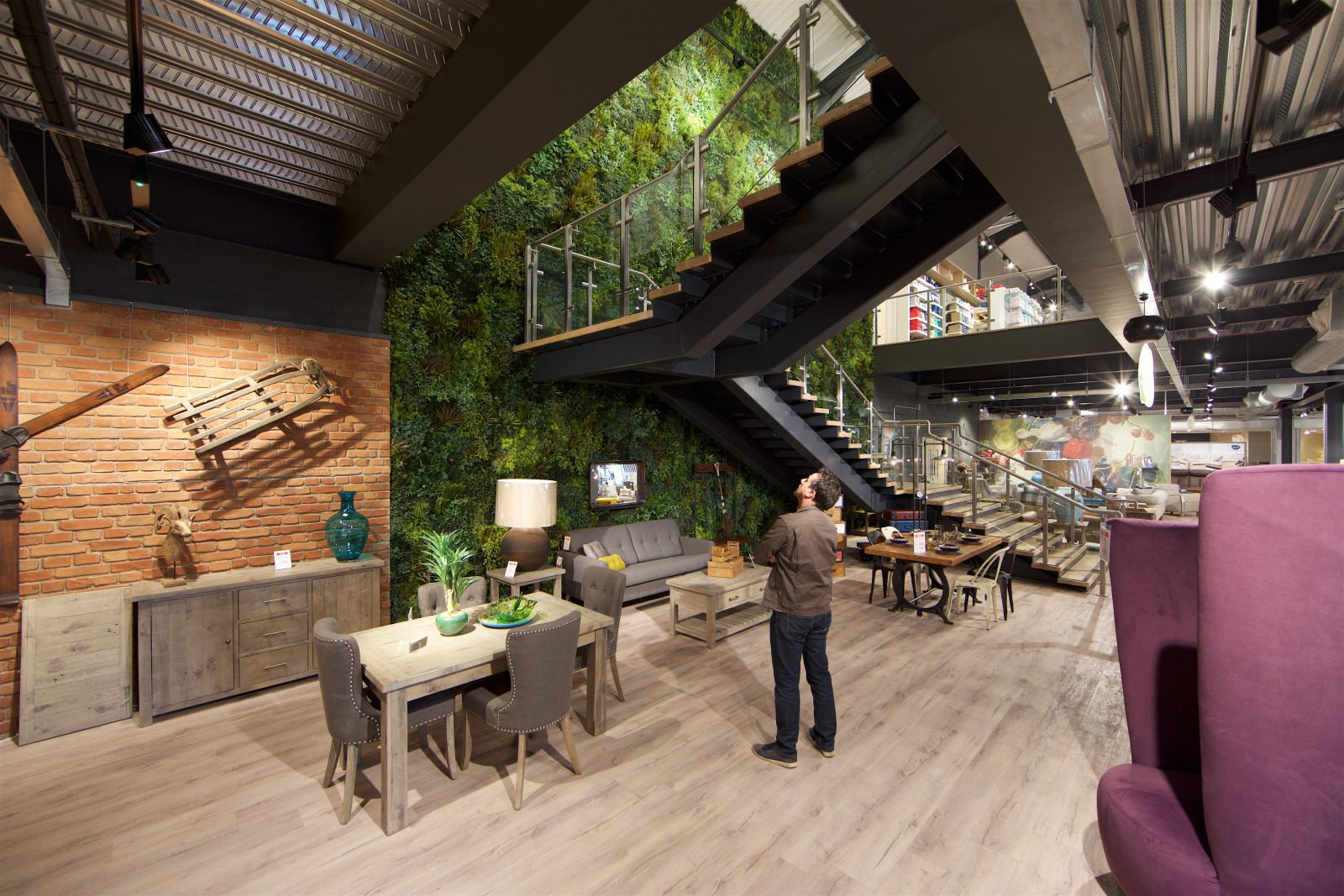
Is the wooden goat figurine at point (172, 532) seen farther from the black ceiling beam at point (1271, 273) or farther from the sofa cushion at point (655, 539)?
the black ceiling beam at point (1271, 273)

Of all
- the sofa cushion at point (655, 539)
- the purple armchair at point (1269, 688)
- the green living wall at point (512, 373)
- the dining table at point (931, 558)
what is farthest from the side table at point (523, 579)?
the purple armchair at point (1269, 688)

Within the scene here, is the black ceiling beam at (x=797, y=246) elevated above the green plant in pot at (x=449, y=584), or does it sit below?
above

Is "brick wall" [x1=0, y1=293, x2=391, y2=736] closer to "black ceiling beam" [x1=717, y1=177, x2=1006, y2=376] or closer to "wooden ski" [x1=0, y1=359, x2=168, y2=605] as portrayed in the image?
"wooden ski" [x1=0, y1=359, x2=168, y2=605]

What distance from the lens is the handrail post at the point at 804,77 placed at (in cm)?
355

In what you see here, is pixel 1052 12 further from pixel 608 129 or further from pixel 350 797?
pixel 608 129

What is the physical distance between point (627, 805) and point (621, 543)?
4.01 meters

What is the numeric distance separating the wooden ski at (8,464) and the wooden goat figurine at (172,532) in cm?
67

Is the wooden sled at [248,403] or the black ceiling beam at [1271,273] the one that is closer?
the wooden sled at [248,403]

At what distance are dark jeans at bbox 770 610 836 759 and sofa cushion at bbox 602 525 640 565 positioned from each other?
365cm

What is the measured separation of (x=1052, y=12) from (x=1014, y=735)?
3956mm

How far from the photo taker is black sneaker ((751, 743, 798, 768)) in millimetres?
3223

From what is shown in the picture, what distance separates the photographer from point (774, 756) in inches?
128

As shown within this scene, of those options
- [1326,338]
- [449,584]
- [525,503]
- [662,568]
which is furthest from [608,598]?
Result: [1326,338]

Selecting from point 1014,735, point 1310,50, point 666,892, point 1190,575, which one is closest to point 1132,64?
point 1310,50
